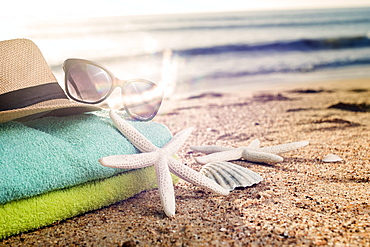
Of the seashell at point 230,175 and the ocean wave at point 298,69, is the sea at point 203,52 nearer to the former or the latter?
the ocean wave at point 298,69

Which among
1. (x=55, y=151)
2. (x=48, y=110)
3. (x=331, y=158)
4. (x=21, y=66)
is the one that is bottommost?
(x=331, y=158)

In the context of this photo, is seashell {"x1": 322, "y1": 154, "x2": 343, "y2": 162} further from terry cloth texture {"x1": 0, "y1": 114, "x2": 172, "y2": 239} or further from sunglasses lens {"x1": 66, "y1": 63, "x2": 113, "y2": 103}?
sunglasses lens {"x1": 66, "y1": 63, "x2": 113, "y2": 103}

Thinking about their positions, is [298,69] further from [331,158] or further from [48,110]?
[48,110]

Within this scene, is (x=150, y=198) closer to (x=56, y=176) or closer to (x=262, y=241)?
(x=56, y=176)

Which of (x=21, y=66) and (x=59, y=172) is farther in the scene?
(x=21, y=66)

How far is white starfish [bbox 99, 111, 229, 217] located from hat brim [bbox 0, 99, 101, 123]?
9.2 inches

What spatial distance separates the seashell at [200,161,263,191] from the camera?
218 cm

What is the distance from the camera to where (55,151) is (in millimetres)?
1854

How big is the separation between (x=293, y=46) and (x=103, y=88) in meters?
14.4

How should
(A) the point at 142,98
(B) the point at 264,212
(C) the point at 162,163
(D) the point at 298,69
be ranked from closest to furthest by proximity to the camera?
1. (B) the point at 264,212
2. (C) the point at 162,163
3. (A) the point at 142,98
4. (D) the point at 298,69

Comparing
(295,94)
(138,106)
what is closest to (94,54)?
(295,94)

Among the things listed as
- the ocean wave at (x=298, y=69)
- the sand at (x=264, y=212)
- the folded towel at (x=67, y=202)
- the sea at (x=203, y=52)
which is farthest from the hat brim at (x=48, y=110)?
the ocean wave at (x=298, y=69)

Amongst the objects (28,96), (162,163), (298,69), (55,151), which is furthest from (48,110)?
(298,69)

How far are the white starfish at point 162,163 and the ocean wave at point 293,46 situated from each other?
1194cm
